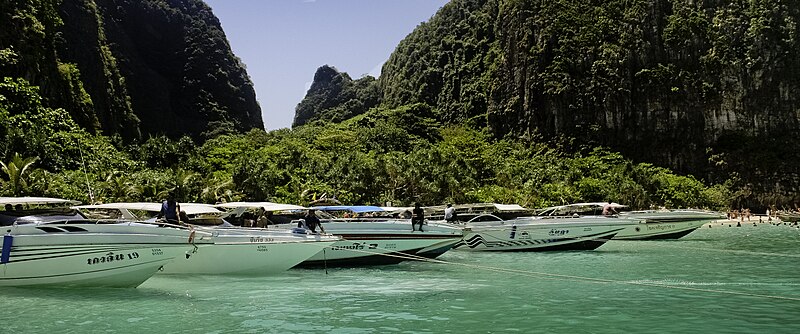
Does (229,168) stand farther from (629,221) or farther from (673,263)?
(673,263)

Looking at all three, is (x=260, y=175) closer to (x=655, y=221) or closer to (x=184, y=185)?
(x=184, y=185)

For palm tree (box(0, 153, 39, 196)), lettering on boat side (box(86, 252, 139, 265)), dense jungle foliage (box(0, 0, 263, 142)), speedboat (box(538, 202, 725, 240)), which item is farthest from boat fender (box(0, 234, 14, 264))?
dense jungle foliage (box(0, 0, 263, 142))

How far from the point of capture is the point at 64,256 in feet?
52.5

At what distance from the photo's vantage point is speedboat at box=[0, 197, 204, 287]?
15969mm

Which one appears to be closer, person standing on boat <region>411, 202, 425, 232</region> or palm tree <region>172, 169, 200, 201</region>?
person standing on boat <region>411, 202, 425, 232</region>

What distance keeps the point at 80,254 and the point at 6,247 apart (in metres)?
1.69

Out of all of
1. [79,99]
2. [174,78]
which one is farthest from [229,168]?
[174,78]

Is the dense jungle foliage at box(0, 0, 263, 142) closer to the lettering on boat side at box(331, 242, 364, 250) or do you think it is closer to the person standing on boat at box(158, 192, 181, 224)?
the person standing on boat at box(158, 192, 181, 224)

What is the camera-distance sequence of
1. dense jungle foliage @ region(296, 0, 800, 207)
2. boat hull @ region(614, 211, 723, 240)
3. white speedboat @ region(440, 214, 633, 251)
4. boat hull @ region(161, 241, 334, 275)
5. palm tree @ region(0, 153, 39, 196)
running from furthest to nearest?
dense jungle foliage @ region(296, 0, 800, 207)
palm tree @ region(0, 153, 39, 196)
boat hull @ region(614, 211, 723, 240)
white speedboat @ region(440, 214, 633, 251)
boat hull @ region(161, 241, 334, 275)

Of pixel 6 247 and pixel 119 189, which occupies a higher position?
pixel 119 189

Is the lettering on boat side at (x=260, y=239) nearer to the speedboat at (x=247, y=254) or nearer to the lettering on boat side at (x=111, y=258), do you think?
the speedboat at (x=247, y=254)

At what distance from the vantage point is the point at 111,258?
53.2ft

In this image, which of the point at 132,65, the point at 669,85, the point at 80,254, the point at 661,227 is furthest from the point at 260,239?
the point at 669,85

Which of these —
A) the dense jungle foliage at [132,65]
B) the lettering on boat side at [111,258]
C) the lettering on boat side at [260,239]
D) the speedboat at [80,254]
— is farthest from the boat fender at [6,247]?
the dense jungle foliage at [132,65]
